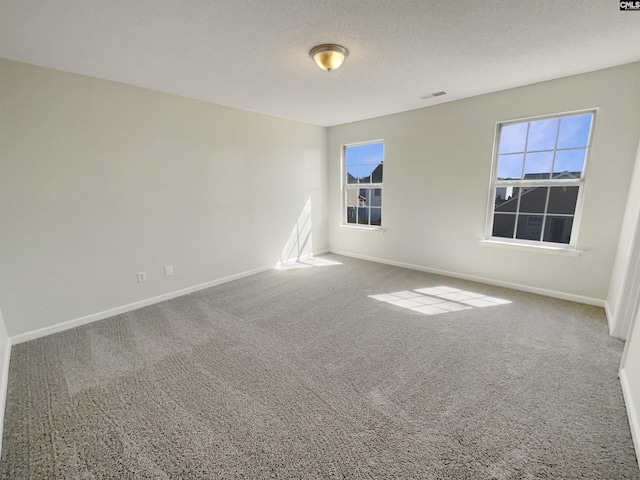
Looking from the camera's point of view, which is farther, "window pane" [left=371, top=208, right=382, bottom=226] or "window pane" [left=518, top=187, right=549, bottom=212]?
"window pane" [left=371, top=208, right=382, bottom=226]

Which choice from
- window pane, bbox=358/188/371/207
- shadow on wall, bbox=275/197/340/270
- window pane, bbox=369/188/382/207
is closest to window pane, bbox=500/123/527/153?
window pane, bbox=369/188/382/207

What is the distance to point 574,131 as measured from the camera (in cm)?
292

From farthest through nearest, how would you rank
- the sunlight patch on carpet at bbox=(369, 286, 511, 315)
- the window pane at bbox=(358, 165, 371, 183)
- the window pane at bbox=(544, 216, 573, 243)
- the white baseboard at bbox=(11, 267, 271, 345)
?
the window pane at bbox=(358, 165, 371, 183) → the window pane at bbox=(544, 216, 573, 243) → the sunlight patch on carpet at bbox=(369, 286, 511, 315) → the white baseboard at bbox=(11, 267, 271, 345)

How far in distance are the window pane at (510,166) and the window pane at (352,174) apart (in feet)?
7.43

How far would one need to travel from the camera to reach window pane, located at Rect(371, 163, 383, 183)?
4607 millimetres

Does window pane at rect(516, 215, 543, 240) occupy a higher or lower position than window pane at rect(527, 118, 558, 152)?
lower

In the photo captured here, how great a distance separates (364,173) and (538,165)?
8.11 ft

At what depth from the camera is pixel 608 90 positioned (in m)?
2.61

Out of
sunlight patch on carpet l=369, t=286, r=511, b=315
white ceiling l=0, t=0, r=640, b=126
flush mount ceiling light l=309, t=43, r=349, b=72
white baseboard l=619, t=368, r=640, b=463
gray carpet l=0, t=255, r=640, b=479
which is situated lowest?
gray carpet l=0, t=255, r=640, b=479

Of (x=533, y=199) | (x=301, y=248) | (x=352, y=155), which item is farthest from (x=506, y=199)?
(x=301, y=248)

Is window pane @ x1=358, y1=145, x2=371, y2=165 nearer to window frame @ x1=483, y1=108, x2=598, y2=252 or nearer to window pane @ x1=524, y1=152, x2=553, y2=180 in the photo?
window frame @ x1=483, y1=108, x2=598, y2=252

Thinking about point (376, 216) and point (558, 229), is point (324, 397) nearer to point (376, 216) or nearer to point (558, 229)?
point (558, 229)

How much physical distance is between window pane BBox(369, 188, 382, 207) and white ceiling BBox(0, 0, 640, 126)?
6.13 ft

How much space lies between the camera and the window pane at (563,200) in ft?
9.88
